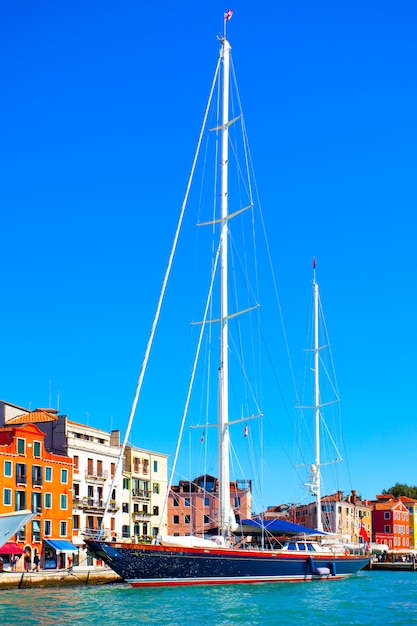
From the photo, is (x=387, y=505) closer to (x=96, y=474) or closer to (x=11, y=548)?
(x=96, y=474)

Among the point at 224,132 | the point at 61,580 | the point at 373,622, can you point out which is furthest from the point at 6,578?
the point at 224,132

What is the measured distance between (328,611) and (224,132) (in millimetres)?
29304

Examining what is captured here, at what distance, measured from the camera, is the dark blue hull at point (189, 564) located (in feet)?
156

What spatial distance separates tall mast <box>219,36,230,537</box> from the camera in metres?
52.1

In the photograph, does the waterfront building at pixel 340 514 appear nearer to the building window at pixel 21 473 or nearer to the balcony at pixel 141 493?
the balcony at pixel 141 493

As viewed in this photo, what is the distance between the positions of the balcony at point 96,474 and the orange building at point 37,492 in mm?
4580

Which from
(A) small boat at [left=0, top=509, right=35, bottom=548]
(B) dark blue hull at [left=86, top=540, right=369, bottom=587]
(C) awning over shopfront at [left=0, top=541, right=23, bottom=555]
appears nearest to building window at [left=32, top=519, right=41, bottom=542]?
(C) awning over shopfront at [left=0, top=541, right=23, bottom=555]

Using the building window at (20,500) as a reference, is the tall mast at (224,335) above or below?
above

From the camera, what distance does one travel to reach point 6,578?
5534 cm

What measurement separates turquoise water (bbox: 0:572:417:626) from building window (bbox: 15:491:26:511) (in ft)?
46.7

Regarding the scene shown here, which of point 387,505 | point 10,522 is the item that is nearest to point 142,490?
point 10,522

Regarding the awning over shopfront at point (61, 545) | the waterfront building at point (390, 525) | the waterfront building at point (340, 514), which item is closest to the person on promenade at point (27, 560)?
the awning over shopfront at point (61, 545)

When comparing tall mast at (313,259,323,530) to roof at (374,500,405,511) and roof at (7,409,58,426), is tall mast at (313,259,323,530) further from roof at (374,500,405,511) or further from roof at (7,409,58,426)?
roof at (374,500,405,511)

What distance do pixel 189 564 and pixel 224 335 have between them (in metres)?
13.6
